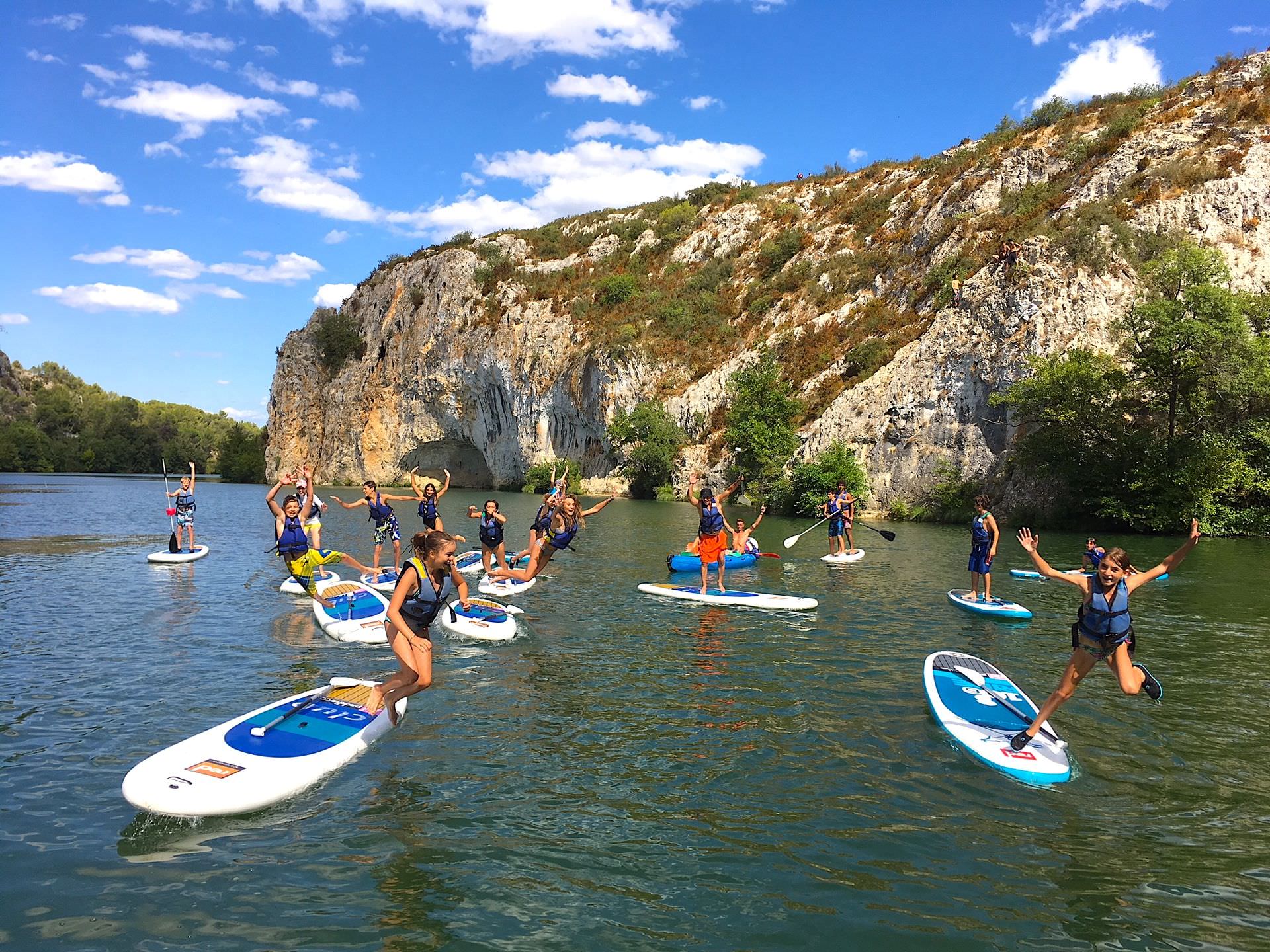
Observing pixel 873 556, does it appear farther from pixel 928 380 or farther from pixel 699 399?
pixel 699 399

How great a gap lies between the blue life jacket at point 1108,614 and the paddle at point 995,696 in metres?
1.29

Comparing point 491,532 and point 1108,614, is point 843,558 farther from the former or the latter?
point 1108,614

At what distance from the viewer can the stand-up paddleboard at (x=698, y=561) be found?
69.2 ft

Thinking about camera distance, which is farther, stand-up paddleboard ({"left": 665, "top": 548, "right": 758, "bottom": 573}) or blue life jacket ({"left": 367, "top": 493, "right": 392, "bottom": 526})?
stand-up paddleboard ({"left": 665, "top": 548, "right": 758, "bottom": 573})

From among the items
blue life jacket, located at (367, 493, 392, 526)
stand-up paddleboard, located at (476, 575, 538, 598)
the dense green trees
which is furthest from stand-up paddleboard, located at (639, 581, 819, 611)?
the dense green trees

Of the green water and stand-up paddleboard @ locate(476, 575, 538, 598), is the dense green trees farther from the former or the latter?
stand-up paddleboard @ locate(476, 575, 538, 598)

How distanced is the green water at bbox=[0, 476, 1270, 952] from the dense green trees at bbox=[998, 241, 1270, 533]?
1787cm

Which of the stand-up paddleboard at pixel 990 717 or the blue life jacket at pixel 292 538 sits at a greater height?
the blue life jacket at pixel 292 538

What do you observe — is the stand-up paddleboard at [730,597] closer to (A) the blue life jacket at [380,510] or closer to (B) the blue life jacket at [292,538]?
(A) the blue life jacket at [380,510]

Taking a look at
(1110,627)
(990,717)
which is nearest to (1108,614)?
(1110,627)

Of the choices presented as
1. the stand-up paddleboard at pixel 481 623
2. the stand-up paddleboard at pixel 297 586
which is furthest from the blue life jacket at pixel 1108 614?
the stand-up paddleboard at pixel 297 586

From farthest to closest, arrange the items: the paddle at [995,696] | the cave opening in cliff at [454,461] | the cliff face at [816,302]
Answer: the cave opening in cliff at [454,461] → the cliff face at [816,302] → the paddle at [995,696]

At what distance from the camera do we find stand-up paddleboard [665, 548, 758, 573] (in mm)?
21078

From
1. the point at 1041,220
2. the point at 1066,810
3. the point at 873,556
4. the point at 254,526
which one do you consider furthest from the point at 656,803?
the point at 1041,220
